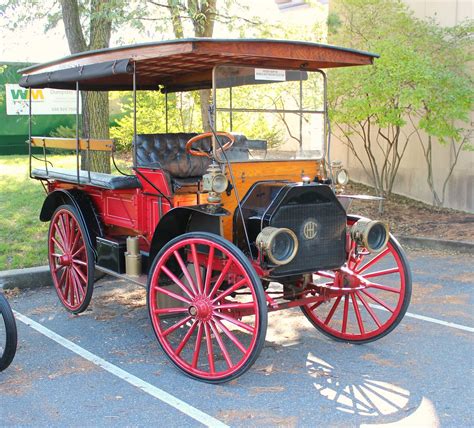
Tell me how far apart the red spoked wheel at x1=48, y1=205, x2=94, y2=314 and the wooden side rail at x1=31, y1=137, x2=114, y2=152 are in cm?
55

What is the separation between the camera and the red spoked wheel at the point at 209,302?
4117mm

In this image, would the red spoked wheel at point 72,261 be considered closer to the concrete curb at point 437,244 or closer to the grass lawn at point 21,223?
the grass lawn at point 21,223

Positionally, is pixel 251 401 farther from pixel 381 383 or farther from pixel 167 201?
pixel 167 201

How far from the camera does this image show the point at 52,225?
6375mm

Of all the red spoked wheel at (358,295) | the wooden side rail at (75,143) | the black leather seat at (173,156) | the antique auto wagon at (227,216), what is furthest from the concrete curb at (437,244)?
the wooden side rail at (75,143)

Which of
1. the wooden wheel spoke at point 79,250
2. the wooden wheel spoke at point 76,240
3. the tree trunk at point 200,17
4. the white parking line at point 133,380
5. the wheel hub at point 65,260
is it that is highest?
the tree trunk at point 200,17

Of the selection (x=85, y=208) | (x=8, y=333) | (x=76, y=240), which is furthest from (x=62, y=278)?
(x=8, y=333)

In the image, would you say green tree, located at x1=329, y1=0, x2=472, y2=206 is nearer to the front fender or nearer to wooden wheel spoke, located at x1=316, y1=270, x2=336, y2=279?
wooden wheel spoke, located at x1=316, y1=270, x2=336, y2=279

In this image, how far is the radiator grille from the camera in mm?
4461

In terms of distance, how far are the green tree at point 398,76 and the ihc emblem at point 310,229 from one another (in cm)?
485

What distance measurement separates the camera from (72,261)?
6039mm

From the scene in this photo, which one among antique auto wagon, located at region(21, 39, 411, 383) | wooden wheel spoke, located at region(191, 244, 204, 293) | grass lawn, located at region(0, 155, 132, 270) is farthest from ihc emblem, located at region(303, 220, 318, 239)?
grass lawn, located at region(0, 155, 132, 270)

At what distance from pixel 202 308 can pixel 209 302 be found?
2.5 inches

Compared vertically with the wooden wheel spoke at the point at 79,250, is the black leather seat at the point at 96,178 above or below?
above
